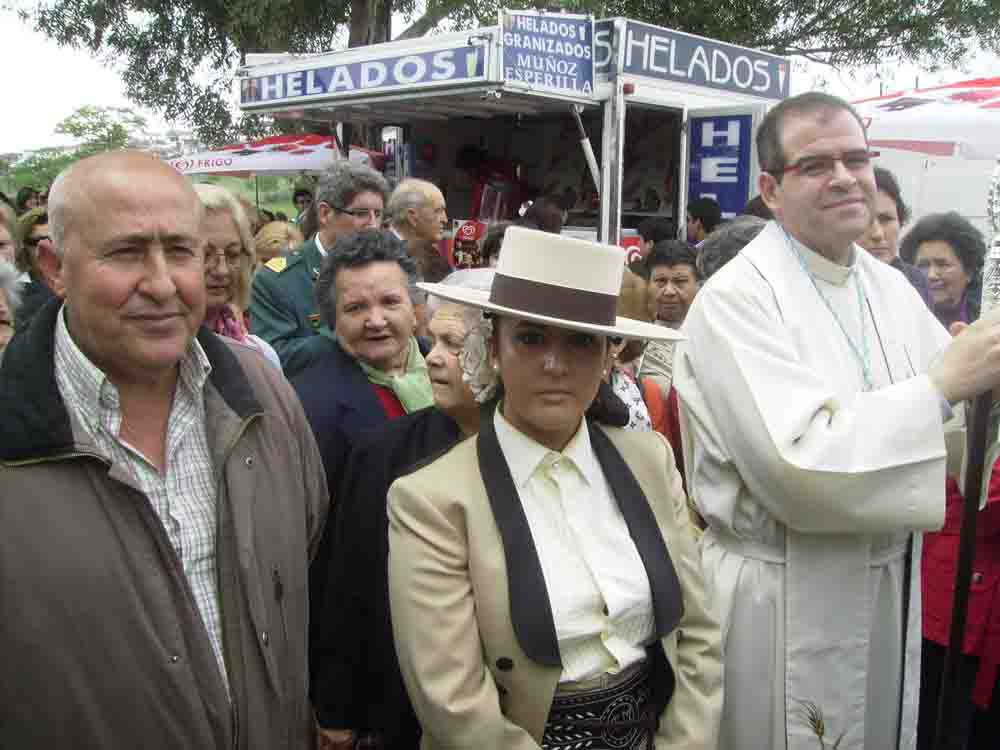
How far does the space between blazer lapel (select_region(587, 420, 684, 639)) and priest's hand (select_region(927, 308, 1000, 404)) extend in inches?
26.7

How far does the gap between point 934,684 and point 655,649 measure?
1534mm

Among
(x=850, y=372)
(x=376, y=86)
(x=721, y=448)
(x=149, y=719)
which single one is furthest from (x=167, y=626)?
(x=376, y=86)

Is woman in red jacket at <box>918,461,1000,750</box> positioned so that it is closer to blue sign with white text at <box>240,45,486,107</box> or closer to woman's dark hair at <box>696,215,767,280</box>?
woman's dark hair at <box>696,215,767,280</box>

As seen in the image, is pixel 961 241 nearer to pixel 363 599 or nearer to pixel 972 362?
pixel 972 362

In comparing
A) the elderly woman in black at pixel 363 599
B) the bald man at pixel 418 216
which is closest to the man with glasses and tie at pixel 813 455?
the elderly woman in black at pixel 363 599

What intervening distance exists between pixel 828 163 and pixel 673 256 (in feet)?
7.50

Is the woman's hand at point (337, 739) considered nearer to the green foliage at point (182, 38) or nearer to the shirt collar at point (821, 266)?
the shirt collar at point (821, 266)

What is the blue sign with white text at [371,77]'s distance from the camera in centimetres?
666

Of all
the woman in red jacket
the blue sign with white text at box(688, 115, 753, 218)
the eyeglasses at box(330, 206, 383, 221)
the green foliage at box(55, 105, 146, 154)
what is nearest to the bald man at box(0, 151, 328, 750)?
the woman in red jacket

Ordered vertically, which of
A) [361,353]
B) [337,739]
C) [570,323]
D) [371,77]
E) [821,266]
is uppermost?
[371,77]

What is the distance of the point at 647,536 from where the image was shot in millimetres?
1919

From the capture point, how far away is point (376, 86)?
744cm

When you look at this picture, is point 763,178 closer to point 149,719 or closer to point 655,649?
point 655,649

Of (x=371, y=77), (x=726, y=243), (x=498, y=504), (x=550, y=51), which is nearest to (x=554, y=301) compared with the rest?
(x=498, y=504)
